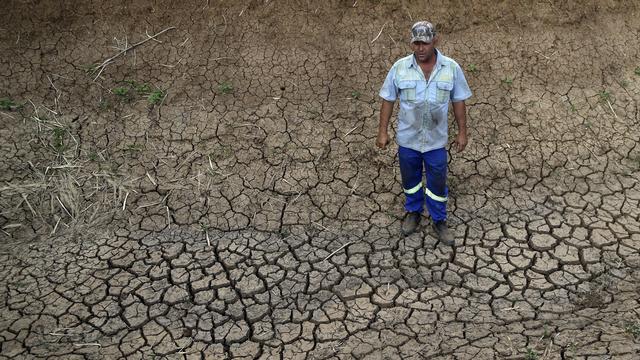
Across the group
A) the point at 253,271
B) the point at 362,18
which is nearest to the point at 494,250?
the point at 253,271

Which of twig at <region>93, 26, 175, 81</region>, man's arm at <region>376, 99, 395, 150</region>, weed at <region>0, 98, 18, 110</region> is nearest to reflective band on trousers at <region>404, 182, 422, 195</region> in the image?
man's arm at <region>376, 99, 395, 150</region>

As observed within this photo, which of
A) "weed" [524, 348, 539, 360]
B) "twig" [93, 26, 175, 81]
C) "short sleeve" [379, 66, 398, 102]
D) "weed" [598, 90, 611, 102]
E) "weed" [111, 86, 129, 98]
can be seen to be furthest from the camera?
"twig" [93, 26, 175, 81]

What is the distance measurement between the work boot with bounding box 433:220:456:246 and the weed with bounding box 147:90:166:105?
9.18 ft

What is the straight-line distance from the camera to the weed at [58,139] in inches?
239

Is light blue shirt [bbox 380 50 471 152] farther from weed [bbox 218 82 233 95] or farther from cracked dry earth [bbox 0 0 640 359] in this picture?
weed [bbox 218 82 233 95]

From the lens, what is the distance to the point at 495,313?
4.66 meters

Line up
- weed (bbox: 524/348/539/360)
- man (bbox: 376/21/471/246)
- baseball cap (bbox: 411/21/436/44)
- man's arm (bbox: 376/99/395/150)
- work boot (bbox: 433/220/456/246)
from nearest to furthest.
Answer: weed (bbox: 524/348/539/360), baseball cap (bbox: 411/21/436/44), man (bbox: 376/21/471/246), man's arm (bbox: 376/99/395/150), work boot (bbox: 433/220/456/246)

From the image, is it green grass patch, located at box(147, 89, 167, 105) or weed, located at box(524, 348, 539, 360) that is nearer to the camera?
weed, located at box(524, 348, 539, 360)

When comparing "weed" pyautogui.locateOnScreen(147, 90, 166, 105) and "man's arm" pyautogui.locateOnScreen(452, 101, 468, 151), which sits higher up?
"man's arm" pyautogui.locateOnScreen(452, 101, 468, 151)

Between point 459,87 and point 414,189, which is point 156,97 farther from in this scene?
point 459,87

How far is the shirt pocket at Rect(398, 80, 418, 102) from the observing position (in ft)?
15.6

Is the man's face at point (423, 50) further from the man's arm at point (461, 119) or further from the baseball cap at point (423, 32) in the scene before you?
the man's arm at point (461, 119)

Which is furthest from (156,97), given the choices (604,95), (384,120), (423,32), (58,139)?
(604,95)

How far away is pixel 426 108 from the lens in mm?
4805
